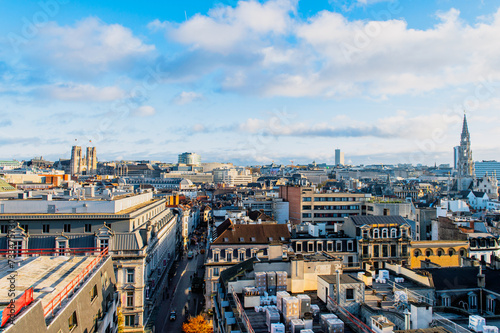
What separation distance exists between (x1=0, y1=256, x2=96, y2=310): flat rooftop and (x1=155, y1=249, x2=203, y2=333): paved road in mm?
26264

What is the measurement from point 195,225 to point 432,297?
390 feet

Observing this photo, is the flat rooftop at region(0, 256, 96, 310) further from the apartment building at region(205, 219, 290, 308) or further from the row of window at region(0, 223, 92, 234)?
the apartment building at region(205, 219, 290, 308)

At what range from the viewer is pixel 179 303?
214 feet

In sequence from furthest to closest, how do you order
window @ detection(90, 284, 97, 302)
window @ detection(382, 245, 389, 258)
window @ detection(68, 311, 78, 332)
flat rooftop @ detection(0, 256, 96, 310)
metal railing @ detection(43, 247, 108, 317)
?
window @ detection(382, 245, 389, 258) < window @ detection(90, 284, 97, 302) < window @ detection(68, 311, 78, 332) < flat rooftop @ detection(0, 256, 96, 310) < metal railing @ detection(43, 247, 108, 317)

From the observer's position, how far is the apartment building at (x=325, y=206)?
290 ft

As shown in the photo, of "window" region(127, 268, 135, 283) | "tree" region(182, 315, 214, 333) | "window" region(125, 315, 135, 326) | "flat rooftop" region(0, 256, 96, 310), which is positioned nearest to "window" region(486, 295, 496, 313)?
"tree" region(182, 315, 214, 333)

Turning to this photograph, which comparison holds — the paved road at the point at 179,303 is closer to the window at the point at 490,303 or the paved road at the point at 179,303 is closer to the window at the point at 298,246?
the window at the point at 298,246

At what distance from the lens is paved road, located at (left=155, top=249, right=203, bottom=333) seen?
5591 cm

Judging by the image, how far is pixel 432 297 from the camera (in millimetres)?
32750

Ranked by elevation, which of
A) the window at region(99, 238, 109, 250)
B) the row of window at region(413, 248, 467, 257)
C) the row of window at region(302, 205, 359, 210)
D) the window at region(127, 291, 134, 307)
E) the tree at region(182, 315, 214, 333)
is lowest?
the tree at region(182, 315, 214, 333)

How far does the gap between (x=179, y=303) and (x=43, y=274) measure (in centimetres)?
4050

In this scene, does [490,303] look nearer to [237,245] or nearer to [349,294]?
[349,294]

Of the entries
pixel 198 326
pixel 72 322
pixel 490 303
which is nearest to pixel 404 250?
pixel 490 303

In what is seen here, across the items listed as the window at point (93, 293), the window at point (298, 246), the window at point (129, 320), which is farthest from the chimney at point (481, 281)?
the window at point (129, 320)
